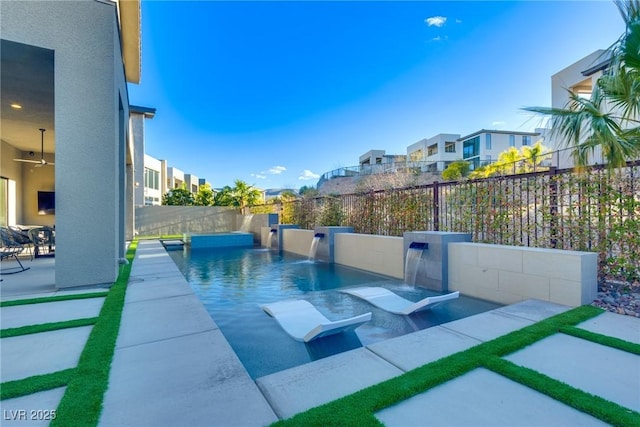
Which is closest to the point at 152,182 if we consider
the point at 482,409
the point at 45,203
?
the point at 45,203

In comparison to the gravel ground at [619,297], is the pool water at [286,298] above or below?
below

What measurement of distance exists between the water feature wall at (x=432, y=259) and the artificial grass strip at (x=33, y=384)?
538cm

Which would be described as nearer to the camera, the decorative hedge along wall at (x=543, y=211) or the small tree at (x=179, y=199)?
the decorative hedge along wall at (x=543, y=211)

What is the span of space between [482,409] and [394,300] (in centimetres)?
295

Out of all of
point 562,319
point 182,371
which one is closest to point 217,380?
point 182,371

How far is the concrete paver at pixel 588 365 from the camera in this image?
2.08 m

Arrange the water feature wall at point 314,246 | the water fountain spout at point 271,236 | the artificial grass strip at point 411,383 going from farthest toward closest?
the water fountain spout at point 271,236
the water feature wall at point 314,246
the artificial grass strip at point 411,383

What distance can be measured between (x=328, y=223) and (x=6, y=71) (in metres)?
8.39

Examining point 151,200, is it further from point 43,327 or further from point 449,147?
point 449,147

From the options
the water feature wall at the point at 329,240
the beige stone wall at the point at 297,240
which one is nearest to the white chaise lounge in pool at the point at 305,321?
the water feature wall at the point at 329,240

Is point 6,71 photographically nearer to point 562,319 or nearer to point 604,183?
point 562,319

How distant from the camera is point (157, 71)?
15.6 m

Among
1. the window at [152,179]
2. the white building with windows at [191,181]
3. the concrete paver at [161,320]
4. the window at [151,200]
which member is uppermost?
the white building with windows at [191,181]

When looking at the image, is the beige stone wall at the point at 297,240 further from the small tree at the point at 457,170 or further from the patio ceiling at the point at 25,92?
the small tree at the point at 457,170
